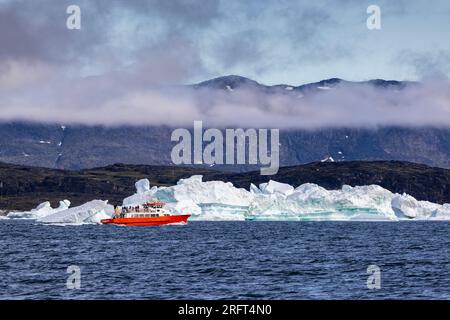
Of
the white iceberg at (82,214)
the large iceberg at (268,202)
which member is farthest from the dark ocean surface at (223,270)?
the large iceberg at (268,202)

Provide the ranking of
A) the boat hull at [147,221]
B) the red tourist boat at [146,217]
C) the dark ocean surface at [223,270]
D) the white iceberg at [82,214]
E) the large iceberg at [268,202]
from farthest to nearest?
1. the large iceberg at [268,202]
2. the white iceberg at [82,214]
3. the red tourist boat at [146,217]
4. the boat hull at [147,221]
5. the dark ocean surface at [223,270]

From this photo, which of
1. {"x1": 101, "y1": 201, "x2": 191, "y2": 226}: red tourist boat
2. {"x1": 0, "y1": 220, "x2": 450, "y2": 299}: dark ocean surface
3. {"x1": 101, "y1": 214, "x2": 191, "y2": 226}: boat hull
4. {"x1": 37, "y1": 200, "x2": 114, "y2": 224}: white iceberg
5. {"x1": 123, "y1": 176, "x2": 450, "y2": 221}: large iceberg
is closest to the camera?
{"x1": 0, "y1": 220, "x2": 450, "y2": 299}: dark ocean surface

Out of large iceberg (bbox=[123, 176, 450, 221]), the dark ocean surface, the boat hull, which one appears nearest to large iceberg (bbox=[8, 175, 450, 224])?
large iceberg (bbox=[123, 176, 450, 221])

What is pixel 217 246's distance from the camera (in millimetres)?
78938

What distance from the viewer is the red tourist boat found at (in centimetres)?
13875

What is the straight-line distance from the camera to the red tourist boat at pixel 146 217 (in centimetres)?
13875

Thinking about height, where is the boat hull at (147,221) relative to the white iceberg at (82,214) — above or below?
below

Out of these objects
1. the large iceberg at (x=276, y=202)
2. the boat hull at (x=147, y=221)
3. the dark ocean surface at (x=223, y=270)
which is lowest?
the dark ocean surface at (x=223, y=270)

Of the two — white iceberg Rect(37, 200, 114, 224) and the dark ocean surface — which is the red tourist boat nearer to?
white iceberg Rect(37, 200, 114, 224)

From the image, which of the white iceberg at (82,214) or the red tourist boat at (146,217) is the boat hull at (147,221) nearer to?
the red tourist boat at (146,217)

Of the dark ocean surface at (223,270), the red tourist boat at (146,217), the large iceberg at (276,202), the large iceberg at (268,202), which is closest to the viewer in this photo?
the dark ocean surface at (223,270)

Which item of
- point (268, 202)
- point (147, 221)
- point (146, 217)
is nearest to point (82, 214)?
point (146, 217)
